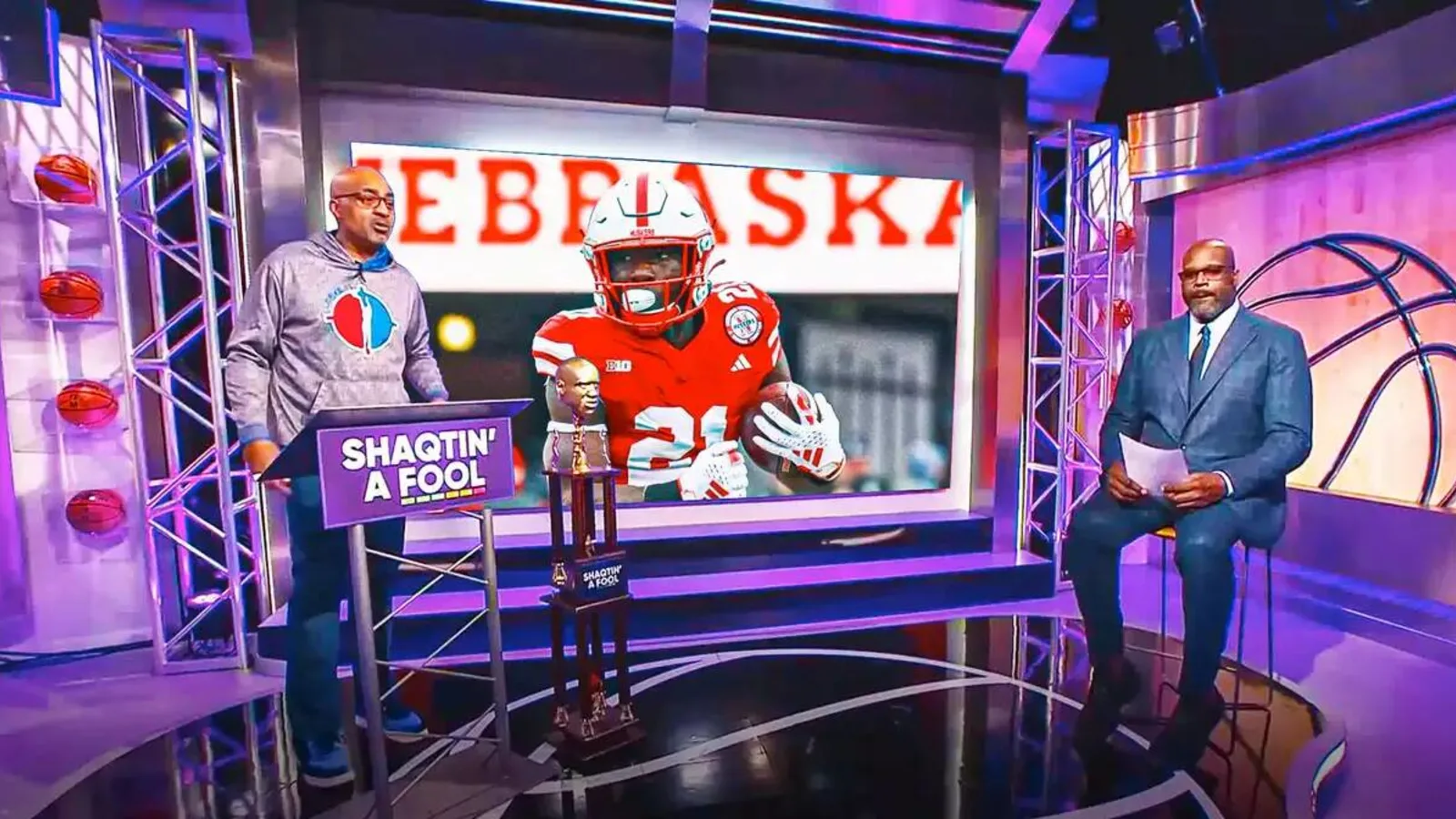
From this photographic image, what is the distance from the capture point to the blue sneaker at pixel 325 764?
1948 millimetres

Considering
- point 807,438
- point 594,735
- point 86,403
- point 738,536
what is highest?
point 86,403

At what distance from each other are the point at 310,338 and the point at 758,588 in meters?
A: 2.06

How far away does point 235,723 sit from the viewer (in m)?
2.35

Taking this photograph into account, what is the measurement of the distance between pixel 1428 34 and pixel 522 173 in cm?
383

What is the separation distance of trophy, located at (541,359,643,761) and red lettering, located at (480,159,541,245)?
161 cm

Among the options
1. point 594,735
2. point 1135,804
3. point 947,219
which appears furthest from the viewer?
point 947,219

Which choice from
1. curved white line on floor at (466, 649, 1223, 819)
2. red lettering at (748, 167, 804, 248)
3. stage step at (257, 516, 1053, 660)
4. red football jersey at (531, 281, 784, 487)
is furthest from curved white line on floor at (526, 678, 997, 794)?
red lettering at (748, 167, 804, 248)

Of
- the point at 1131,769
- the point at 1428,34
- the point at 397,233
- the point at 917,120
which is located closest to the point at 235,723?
the point at 397,233

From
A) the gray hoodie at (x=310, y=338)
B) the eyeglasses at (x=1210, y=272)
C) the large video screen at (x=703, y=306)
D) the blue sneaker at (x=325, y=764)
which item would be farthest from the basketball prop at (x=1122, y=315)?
the blue sneaker at (x=325, y=764)

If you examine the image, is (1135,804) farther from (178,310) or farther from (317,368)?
(178,310)

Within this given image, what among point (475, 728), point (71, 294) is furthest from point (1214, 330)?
point (71, 294)

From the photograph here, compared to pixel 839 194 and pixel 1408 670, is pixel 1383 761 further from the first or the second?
pixel 839 194

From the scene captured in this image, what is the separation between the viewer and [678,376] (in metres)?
3.63

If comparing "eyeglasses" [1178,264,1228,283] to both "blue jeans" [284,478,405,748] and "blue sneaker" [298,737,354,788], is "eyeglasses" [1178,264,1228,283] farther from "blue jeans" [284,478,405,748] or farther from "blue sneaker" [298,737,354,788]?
"blue sneaker" [298,737,354,788]
